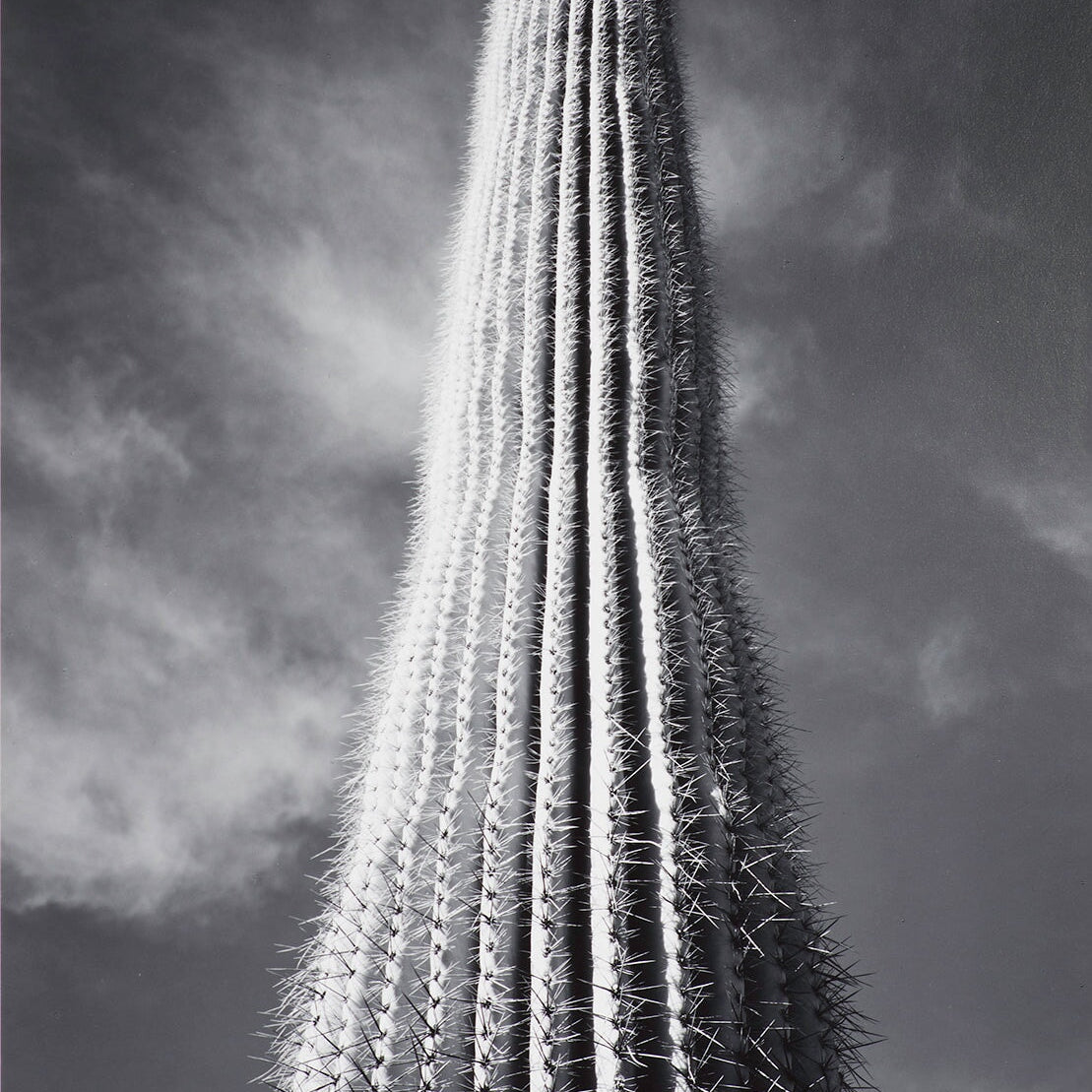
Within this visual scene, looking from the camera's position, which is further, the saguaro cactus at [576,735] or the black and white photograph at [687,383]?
the black and white photograph at [687,383]

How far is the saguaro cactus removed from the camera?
102cm

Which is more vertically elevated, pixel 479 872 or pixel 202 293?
pixel 202 293

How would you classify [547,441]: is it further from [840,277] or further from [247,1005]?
[247,1005]

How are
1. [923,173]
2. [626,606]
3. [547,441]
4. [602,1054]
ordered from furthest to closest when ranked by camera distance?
[923,173]
[547,441]
[626,606]
[602,1054]

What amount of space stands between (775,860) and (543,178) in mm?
1677

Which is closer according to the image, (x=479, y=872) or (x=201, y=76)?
(x=479, y=872)

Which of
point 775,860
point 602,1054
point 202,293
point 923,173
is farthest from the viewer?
point 923,173

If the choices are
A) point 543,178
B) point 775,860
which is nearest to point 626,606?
point 775,860

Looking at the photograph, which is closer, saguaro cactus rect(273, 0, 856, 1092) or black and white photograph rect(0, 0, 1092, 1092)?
saguaro cactus rect(273, 0, 856, 1092)

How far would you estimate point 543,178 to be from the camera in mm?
2059

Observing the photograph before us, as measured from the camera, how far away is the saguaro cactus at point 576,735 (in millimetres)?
1021

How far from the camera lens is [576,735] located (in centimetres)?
128

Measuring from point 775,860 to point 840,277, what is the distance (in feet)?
9.36

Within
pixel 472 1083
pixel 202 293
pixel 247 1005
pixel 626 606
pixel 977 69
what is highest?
pixel 977 69
